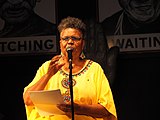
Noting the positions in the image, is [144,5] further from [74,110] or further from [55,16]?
[74,110]

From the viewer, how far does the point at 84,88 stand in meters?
2.29

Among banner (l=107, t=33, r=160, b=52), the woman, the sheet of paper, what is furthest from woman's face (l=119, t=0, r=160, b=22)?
the sheet of paper

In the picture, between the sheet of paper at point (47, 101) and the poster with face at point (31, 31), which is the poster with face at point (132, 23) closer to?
the poster with face at point (31, 31)

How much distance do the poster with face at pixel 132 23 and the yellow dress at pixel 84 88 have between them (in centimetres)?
164

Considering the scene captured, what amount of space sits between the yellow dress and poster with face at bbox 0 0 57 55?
1.68 meters

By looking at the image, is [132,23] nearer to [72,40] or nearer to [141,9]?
[141,9]

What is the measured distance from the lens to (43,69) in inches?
95.1

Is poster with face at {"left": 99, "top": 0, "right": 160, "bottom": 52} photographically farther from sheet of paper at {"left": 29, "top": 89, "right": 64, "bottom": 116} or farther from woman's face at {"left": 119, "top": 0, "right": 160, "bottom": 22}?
sheet of paper at {"left": 29, "top": 89, "right": 64, "bottom": 116}

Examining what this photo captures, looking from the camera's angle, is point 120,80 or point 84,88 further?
point 120,80

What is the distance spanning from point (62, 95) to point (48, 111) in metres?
0.13

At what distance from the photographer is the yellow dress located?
228 cm

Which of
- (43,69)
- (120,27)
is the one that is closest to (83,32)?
(43,69)

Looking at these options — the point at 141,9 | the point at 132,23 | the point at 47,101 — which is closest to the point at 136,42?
the point at 132,23

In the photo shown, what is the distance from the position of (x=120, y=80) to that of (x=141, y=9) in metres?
0.83
